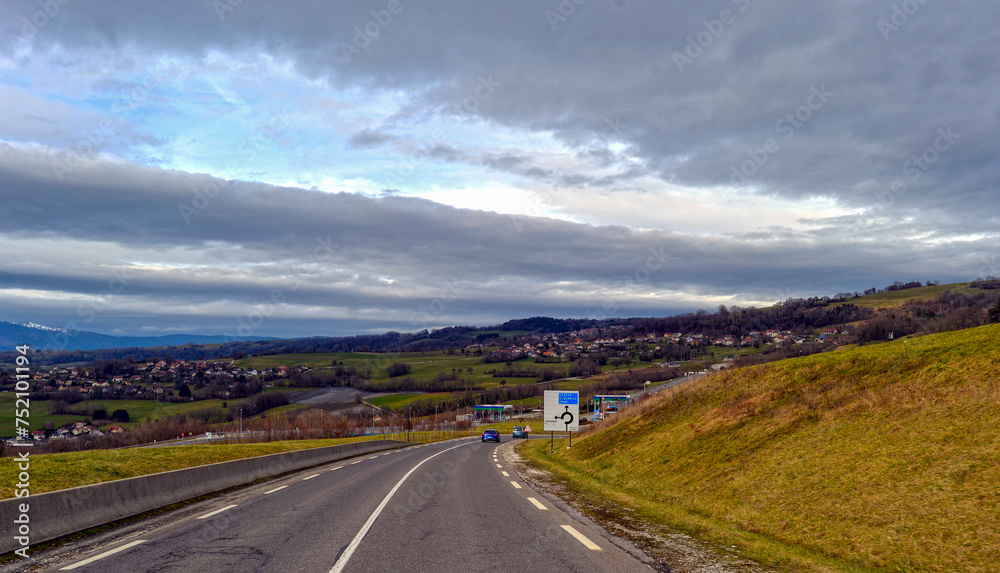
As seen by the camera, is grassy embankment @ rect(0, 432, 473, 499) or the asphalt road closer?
the asphalt road

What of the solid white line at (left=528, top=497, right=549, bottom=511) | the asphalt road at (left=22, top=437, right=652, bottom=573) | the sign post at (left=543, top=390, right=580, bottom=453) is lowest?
the sign post at (left=543, top=390, right=580, bottom=453)

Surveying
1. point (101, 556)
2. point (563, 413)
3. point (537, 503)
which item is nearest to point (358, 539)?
point (101, 556)

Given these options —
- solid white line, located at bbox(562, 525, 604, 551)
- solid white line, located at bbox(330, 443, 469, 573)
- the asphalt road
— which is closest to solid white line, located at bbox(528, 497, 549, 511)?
the asphalt road

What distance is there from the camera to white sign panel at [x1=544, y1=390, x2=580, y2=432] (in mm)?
31984

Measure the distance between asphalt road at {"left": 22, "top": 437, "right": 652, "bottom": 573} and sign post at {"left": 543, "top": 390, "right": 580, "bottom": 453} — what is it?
652 inches

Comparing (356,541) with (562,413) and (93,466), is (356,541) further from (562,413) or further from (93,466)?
(562,413)

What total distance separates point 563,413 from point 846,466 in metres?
21.1

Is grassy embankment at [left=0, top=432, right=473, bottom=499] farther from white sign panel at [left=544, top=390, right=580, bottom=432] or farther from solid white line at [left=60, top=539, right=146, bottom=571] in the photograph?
white sign panel at [left=544, top=390, right=580, bottom=432]

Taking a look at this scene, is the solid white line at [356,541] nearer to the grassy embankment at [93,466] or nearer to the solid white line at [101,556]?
the solid white line at [101,556]

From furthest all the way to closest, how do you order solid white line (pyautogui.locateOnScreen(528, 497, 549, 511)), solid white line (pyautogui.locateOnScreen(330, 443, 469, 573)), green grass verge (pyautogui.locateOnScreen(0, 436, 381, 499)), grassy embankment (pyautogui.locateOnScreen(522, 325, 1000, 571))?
solid white line (pyautogui.locateOnScreen(528, 497, 549, 511)), green grass verge (pyautogui.locateOnScreen(0, 436, 381, 499)), grassy embankment (pyautogui.locateOnScreen(522, 325, 1000, 571)), solid white line (pyautogui.locateOnScreen(330, 443, 469, 573))

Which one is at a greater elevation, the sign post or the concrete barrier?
the concrete barrier

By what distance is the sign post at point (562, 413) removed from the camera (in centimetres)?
3198

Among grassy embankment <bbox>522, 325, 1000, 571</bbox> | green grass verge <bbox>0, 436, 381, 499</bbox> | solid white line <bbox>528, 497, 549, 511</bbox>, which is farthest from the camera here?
solid white line <bbox>528, 497, 549, 511</bbox>

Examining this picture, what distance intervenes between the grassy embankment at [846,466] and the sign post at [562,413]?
9.74 m
